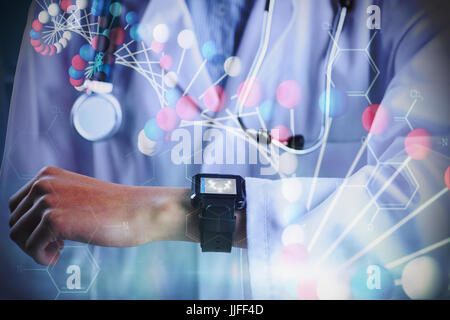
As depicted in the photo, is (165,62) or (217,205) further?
(165,62)

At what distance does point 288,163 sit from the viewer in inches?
32.3

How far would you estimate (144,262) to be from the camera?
0.79 meters

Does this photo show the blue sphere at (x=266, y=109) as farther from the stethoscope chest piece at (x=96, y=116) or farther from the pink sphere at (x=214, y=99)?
the stethoscope chest piece at (x=96, y=116)

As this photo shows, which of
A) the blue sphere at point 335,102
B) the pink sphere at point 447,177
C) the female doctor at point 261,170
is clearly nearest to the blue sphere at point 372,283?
the female doctor at point 261,170

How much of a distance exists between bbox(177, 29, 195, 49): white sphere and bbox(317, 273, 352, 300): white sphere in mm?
577

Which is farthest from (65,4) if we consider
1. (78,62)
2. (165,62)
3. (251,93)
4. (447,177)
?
(447,177)

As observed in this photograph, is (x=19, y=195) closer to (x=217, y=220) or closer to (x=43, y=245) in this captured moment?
(x=43, y=245)

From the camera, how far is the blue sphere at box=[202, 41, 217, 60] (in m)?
0.82

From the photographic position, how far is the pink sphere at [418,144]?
784 mm

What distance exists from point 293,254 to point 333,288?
4.4 inches

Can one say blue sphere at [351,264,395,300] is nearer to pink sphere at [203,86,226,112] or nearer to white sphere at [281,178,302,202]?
white sphere at [281,178,302,202]

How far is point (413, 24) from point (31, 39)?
2.81 ft

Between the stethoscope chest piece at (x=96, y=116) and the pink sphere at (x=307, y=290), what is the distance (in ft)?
1.69
